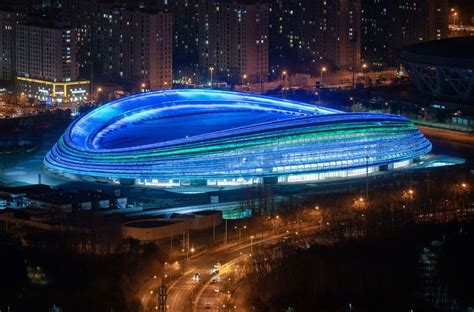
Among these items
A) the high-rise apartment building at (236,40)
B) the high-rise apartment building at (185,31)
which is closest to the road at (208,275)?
the high-rise apartment building at (236,40)

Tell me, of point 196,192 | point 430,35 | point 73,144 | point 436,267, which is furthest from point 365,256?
point 430,35

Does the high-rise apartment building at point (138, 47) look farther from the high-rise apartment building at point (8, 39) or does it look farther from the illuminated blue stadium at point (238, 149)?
the illuminated blue stadium at point (238, 149)

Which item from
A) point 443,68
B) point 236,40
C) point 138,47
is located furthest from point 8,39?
point 443,68

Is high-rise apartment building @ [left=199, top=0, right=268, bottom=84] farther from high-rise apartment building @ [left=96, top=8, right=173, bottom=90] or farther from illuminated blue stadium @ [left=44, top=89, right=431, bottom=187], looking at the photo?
illuminated blue stadium @ [left=44, top=89, right=431, bottom=187]

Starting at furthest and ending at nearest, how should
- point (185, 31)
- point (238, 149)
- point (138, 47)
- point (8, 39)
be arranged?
point (185, 31), point (8, 39), point (138, 47), point (238, 149)

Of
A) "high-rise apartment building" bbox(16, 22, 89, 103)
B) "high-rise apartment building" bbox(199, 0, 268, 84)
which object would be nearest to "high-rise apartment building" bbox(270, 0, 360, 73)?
"high-rise apartment building" bbox(199, 0, 268, 84)

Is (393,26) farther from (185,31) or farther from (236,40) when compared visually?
(236,40)

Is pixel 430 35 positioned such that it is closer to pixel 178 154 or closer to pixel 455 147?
pixel 455 147
